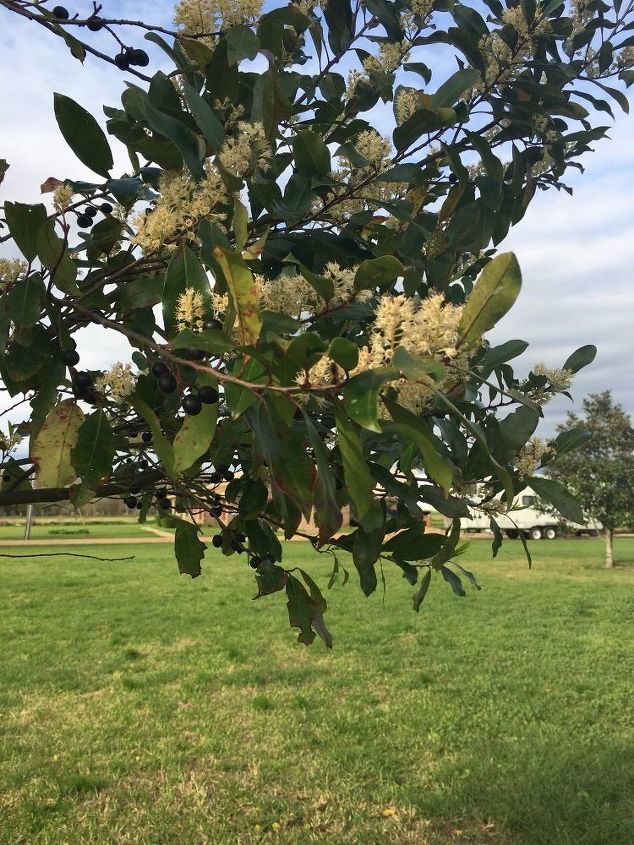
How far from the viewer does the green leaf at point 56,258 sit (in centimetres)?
120

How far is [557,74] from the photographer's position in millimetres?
2045

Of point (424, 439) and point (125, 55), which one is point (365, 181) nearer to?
point (125, 55)

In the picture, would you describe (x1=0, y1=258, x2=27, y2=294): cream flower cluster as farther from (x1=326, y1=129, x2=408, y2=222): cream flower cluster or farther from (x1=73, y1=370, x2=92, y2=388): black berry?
(x1=326, y1=129, x2=408, y2=222): cream flower cluster

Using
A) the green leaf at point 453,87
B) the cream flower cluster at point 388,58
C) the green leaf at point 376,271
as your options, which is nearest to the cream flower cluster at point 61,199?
the green leaf at point 376,271

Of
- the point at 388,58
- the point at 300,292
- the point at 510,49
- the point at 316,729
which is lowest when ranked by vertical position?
the point at 316,729

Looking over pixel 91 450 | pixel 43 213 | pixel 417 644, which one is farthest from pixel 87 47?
pixel 417 644

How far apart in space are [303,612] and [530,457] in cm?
78

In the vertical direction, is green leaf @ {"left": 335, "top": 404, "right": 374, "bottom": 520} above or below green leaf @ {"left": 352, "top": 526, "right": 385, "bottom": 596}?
above

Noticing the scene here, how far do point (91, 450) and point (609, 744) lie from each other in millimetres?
5568

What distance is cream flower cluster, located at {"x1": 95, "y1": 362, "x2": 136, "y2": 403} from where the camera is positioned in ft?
4.26

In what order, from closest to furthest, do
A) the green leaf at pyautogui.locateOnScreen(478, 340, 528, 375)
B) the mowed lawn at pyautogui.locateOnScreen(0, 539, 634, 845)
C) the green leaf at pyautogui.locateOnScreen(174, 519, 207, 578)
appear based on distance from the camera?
the green leaf at pyautogui.locateOnScreen(478, 340, 528, 375) → the green leaf at pyautogui.locateOnScreen(174, 519, 207, 578) → the mowed lawn at pyautogui.locateOnScreen(0, 539, 634, 845)

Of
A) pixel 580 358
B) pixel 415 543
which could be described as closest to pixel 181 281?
pixel 415 543

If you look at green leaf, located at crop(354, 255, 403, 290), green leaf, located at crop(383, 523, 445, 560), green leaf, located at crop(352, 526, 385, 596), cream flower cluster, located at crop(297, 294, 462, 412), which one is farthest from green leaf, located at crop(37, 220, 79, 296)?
green leaf, located at crop(383, 523, 445, 560)

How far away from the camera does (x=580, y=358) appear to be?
1946 mm
